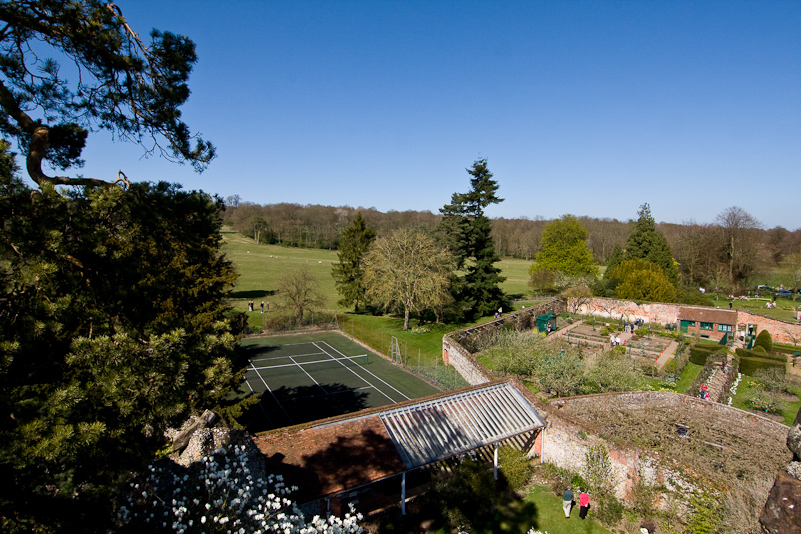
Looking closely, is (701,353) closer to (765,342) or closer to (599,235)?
(765,342)

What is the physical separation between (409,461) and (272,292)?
4553 centimetres

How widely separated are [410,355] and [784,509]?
25816mm

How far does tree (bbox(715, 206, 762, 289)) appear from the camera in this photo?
179 feet

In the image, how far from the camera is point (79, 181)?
7.52 metres

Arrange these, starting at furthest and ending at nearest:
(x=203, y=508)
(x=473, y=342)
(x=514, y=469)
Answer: (x=473, y=342) → (x=514, y=469) → (x=203, y=508)

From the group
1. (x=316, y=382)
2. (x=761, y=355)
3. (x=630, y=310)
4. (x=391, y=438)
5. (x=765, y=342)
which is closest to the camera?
(x=391, y=438)

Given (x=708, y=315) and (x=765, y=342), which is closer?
(x=765, y=342)

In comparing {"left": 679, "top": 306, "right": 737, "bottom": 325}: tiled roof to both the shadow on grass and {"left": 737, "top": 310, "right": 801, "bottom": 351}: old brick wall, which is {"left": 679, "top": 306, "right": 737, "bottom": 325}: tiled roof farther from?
the shadow on grass

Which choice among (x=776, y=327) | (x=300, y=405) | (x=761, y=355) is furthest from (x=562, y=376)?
(x=776, y=327)

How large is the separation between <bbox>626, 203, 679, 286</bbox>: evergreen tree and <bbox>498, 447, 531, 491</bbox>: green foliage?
44562 millimetres

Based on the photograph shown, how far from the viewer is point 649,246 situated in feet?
168

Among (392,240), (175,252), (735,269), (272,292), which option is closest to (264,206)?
(272,292)

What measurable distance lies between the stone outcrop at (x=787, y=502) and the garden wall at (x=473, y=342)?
15.1 m

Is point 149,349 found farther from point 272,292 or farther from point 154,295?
point 272,292
